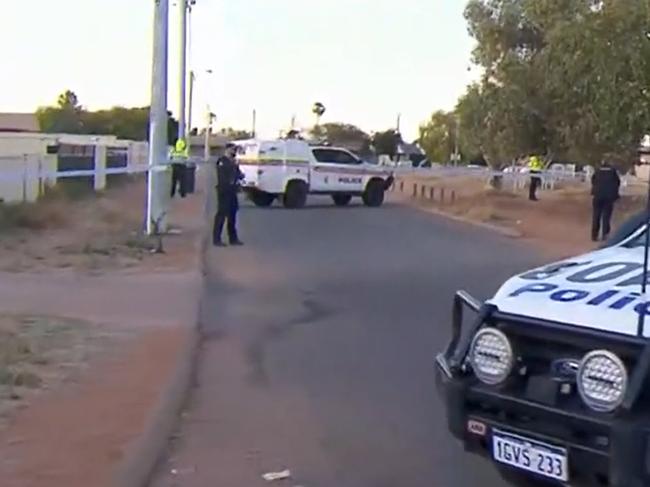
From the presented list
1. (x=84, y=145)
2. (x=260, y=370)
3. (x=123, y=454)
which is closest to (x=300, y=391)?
(x=260, y=370)

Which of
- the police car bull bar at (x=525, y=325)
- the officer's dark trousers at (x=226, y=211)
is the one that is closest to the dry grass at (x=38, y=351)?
the police car bull bar at (x=525, y=325)

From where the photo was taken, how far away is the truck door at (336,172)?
125 feet

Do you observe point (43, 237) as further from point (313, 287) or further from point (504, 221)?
point (504, 221)

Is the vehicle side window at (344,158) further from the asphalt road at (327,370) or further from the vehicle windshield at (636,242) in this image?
the vehicle windshield at (636,242)

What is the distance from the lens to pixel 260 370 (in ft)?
32.8

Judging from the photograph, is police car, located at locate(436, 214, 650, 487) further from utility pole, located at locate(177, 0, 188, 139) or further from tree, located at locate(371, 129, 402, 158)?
tree, located at locate(371, 129, 402, 158)

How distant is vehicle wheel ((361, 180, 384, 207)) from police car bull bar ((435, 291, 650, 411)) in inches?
1309

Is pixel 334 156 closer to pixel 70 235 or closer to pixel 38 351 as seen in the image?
pixel 70 235

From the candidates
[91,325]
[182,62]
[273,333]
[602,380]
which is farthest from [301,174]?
[602,380]

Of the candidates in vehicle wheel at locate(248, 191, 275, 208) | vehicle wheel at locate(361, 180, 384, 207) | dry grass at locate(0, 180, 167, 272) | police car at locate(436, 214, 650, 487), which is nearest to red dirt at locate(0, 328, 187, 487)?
police car at locate(436, 214, 650, 487)

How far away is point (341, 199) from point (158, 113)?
18101 millimetres

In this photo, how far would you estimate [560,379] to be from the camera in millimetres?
5199

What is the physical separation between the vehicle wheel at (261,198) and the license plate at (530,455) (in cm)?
3222

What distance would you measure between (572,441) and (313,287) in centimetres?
1068
